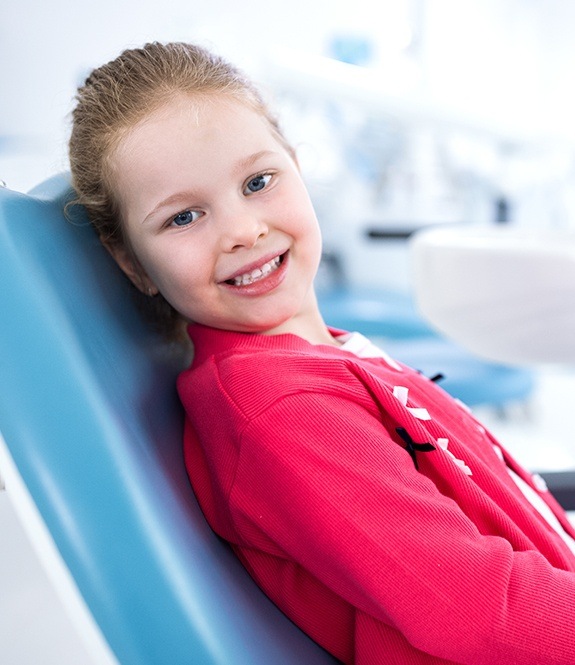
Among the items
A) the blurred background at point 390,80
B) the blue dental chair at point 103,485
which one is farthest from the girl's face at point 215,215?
the blurred background at point 390,80

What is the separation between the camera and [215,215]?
707 millimetres

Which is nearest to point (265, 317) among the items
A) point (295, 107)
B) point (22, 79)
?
point (295, 107)

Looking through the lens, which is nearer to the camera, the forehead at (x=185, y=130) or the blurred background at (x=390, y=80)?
the forehead at (x=185, y=130)

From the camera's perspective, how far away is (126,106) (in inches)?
28.0

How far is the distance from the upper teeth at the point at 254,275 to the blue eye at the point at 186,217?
0.07 metres

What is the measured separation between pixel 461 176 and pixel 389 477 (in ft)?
7.09

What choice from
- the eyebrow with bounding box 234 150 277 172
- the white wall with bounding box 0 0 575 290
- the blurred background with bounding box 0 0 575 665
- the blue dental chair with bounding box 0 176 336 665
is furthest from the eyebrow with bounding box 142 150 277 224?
the white wall with bounding box 0 0 575 290

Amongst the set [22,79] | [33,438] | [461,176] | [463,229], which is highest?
[33,438]

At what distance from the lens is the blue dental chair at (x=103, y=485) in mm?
457

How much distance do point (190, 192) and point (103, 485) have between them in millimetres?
305

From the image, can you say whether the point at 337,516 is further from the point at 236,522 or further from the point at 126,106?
the point at 126,106

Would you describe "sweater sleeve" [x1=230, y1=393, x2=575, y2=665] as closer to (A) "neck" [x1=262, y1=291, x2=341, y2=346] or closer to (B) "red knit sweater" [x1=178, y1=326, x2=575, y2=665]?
(B) "red knit sweater" [x1=178, y1=326, x2=575, y2=665]

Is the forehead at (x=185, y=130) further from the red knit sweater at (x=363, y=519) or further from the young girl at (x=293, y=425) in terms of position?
the red knit sweater at (x=363, y=519)

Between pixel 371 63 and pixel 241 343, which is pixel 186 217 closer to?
pixel 241 343
